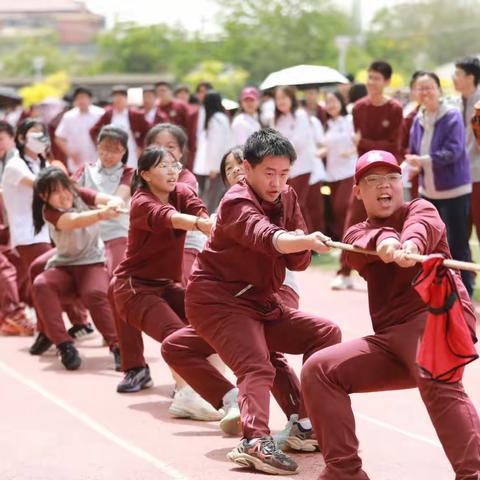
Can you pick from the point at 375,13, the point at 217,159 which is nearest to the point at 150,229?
the point at 217,159

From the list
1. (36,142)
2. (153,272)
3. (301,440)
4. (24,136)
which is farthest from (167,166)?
(24,136)

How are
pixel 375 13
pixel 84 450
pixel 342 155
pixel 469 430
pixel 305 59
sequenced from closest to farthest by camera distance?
pixel 469 430 → pixel 84 450 → pixel 342 155 → pixel 305 59 → pixel 375 13

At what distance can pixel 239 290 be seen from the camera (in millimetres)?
6852

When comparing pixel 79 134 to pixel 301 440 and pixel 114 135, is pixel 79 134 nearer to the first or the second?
pixel 114 135

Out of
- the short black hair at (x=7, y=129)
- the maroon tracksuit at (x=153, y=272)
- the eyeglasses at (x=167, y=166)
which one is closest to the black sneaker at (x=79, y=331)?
the short black hair at (x=7, y=129)

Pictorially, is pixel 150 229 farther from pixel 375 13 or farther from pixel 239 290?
pixel 375 13

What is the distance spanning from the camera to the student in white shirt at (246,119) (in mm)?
16844

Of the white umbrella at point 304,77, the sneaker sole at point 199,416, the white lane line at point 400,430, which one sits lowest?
the sneaker sole at point 199,416

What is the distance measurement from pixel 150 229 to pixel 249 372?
1.74 meters

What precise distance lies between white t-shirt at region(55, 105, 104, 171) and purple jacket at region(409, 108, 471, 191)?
270 inches

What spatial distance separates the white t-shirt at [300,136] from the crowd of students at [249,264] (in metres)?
0.69

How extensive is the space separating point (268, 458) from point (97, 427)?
5.51 feet

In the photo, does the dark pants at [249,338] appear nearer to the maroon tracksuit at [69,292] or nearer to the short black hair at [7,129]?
the maroon tracksuit at [69,292]

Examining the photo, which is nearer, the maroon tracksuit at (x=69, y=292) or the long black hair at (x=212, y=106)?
the maroon tracksuit at (x=69, y=292)
